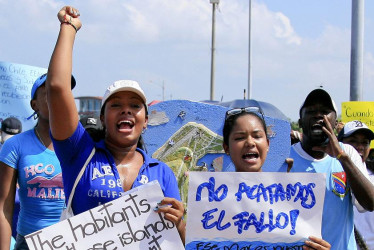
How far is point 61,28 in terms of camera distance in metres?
2.51

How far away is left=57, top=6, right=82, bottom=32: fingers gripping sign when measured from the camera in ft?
8.32

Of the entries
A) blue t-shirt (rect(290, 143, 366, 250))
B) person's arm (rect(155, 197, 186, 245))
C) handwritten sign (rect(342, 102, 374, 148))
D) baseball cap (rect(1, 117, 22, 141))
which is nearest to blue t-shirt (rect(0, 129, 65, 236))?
person's arm (rect(155, 197, 186, 245))

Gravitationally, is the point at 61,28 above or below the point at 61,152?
above

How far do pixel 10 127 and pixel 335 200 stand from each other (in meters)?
4.29

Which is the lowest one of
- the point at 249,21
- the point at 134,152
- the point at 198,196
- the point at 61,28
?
the point at 198,196

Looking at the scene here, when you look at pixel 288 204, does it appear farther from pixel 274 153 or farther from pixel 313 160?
pixel 274 153

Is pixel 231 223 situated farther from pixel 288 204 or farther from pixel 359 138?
pixel 359 138

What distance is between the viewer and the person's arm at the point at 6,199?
3398mm

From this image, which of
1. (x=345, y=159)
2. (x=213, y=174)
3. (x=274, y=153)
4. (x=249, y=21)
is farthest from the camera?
(x=249, y=21)

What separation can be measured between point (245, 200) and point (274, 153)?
1.95m

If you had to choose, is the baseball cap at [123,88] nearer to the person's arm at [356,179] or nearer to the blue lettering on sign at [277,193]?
the blue lettering on sign at [277,193]

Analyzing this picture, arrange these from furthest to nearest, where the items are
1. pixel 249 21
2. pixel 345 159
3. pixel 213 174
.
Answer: pixel 249 21, pixel 345 159, pixel 213 174

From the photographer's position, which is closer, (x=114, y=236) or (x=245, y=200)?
(x=114, y=236)

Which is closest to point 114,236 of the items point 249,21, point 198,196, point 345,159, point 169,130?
point 198,196
